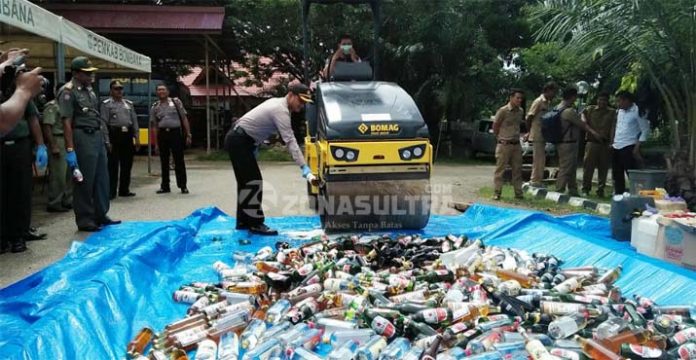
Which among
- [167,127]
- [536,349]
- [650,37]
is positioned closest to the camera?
[536,349]

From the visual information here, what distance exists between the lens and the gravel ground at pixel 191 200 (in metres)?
5.95

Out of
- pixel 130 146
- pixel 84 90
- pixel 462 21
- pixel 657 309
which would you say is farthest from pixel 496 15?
pixel 657 309

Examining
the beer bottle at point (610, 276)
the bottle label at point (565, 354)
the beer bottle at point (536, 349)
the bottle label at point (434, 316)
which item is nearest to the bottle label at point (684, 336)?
the bottle label at point (565, 354)

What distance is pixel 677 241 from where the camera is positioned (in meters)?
5.14

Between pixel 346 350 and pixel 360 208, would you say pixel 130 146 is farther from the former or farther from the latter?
pixel 346 350

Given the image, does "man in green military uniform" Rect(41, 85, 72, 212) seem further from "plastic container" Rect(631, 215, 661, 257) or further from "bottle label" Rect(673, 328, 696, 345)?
"bottle label" Rect(673, 328, 696, 345)

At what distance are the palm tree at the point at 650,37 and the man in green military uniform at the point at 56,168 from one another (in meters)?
6.62

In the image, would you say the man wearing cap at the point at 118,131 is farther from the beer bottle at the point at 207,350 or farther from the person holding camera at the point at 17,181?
the beer bottle at the point at 207,350

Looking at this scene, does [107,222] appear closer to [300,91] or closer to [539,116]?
[300,91]

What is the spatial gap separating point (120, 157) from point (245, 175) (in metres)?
3.97

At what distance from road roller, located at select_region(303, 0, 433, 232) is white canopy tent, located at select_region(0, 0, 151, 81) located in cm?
333

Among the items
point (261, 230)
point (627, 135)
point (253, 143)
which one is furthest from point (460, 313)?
point (627, 135)

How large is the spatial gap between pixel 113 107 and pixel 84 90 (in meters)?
3.05

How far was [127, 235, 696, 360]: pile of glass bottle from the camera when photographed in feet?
11.4
